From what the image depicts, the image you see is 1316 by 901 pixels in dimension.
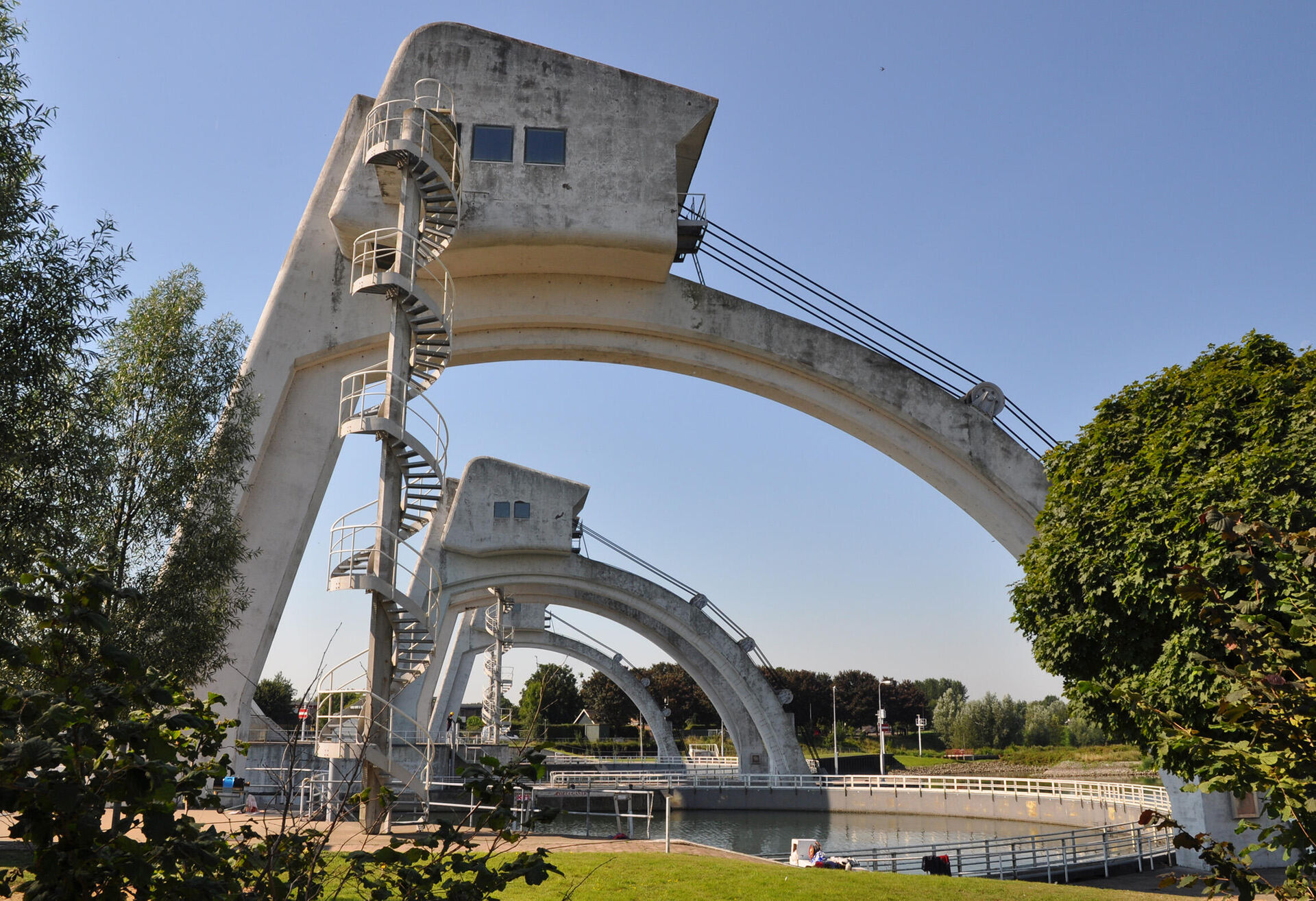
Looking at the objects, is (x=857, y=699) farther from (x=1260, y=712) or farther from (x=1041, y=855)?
(x=1260, y=712)

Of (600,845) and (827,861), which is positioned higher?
(600,845)

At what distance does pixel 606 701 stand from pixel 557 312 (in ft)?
193

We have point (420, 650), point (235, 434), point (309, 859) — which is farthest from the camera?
point (420, 650)

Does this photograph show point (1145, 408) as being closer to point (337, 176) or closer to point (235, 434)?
point (235, 434)

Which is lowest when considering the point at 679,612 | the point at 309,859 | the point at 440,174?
the point at 309,859

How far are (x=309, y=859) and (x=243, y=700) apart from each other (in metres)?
14.6

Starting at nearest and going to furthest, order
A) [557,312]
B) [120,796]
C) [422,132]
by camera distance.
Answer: [120,796] → [422,132] → [557,312]

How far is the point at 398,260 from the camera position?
49.5ft

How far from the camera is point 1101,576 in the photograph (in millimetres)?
11375

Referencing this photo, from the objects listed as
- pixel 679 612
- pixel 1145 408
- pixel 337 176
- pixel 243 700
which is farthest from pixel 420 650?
pixel 679 612

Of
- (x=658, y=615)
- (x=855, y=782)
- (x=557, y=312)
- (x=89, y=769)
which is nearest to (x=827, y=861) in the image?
(x=557, y=312)

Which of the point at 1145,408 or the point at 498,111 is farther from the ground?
the point at 498,111

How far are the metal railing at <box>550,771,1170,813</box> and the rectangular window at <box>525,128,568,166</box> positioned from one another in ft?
78.7

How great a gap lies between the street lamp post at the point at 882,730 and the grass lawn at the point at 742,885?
29.5 metres
